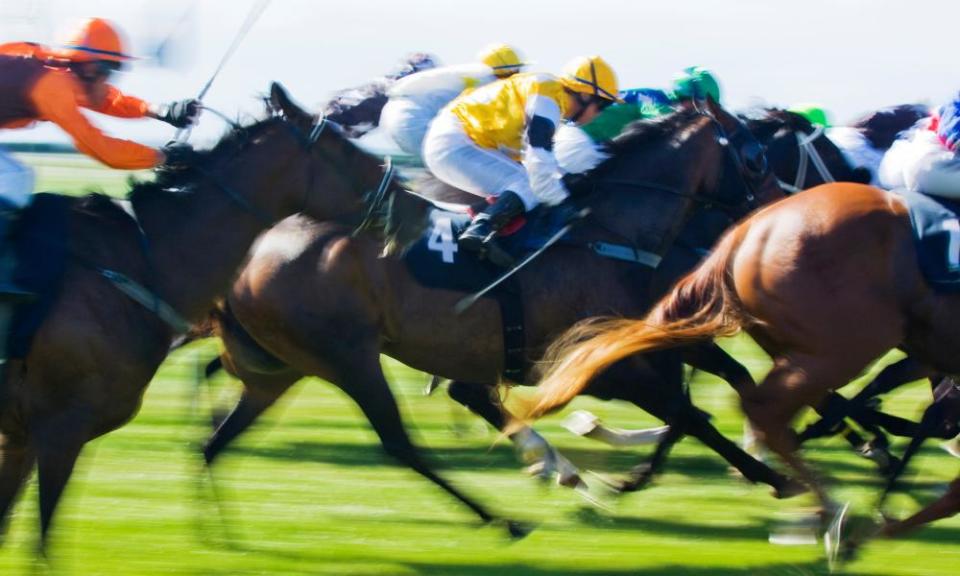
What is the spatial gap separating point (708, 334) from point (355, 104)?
3996 mm

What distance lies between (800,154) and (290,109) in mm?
3221

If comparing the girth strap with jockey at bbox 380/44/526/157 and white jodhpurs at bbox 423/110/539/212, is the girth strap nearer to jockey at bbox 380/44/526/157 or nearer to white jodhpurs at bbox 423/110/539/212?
white jodhpurs at bbox 423/110/539/212

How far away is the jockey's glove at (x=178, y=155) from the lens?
5270 mm

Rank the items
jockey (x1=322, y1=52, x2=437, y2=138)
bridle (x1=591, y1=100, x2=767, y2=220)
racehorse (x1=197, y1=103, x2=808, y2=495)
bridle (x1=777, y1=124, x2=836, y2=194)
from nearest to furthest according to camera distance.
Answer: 1. racehorse (x1=197, y1=103, x2=808, y2=495)
2. bridle (x1=591, y1=100, x2=767, y2=220)
3. bridle (x1=777, y1=124, x2=836, y2=194)
4. jockey (x1=322, y1=52, x2=437, y2=138)

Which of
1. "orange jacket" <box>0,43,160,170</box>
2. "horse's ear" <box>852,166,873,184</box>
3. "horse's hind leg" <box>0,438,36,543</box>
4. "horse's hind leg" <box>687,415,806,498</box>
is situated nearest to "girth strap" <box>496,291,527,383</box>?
"horse's hind leg" <box>687,415,806,498</box>

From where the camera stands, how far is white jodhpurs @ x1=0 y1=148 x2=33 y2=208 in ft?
15.9

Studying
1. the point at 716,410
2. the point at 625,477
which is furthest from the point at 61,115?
the point at 716,410

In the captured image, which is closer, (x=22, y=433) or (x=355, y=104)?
(x=22, y=433)

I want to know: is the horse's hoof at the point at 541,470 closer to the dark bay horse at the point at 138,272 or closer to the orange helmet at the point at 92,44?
the dark bay horse at the point at 138,272

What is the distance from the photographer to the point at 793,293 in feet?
17.6

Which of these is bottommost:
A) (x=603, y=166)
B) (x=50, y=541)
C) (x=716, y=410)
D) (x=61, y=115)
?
(x=716, y=410)

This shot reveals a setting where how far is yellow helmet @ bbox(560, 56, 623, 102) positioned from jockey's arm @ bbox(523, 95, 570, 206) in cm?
41

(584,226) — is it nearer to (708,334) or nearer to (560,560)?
(708,334)

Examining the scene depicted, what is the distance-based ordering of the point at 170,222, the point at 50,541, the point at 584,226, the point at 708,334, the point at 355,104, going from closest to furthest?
the point at 50,541 < the point at 170,222 < the point at 708,334 < the point at 584,226 < the point at 355,104
